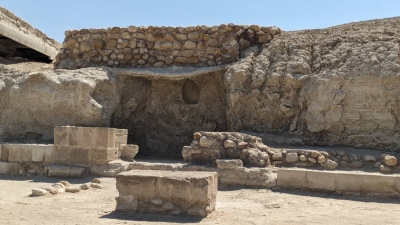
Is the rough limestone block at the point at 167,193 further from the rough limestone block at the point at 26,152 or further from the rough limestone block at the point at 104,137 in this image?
the rough limestone block at the point at 26,152

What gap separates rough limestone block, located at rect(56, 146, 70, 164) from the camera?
8.45 m

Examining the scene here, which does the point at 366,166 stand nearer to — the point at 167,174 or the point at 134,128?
the point at 167,174

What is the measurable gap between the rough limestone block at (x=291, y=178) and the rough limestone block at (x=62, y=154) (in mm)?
4268

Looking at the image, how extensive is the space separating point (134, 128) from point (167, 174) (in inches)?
214

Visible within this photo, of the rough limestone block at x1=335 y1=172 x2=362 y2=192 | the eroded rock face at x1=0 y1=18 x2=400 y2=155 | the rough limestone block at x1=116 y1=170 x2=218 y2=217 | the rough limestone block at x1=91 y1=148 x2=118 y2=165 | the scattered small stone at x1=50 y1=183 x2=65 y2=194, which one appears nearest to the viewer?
the rough limestone block at x1=116 y1=170 x2=218 y2=217

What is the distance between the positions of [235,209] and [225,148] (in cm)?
200

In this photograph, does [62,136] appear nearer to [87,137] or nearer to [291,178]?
[87,137]

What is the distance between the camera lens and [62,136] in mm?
8492

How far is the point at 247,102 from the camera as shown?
8992 mm

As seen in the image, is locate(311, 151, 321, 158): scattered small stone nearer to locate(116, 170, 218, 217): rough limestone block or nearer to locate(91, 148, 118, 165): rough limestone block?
locate(116, 170, 218, 217): rough limestone block

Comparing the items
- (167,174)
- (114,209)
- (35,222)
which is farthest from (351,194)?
(35,222)

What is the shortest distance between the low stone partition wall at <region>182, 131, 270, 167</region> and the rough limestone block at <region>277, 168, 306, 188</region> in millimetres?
519

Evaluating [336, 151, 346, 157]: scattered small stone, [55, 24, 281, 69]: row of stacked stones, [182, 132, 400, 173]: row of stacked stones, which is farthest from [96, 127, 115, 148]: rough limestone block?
[336, 151, 346, 157]: scattered small stone

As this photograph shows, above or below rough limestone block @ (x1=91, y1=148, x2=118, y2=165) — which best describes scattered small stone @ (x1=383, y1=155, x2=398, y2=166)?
above
